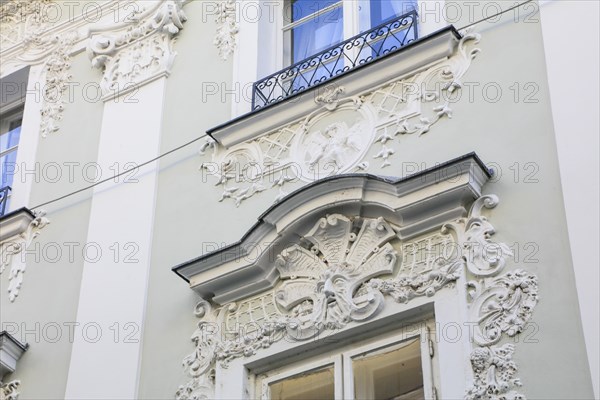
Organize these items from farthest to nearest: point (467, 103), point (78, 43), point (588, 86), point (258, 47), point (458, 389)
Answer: point (78, 43), point (258, 47), point (467, 103), point (588, 86), point (458, 389)

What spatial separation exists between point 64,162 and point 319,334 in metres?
3.35

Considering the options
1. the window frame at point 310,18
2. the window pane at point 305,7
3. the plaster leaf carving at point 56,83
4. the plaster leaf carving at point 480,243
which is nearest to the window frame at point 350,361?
the plaster leaf carving at point 480,243

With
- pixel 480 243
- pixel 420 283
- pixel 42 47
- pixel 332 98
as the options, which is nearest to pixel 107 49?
pixel 42 47

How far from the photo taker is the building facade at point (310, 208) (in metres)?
7.75

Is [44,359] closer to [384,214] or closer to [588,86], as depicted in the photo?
[384,214]

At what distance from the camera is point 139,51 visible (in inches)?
428

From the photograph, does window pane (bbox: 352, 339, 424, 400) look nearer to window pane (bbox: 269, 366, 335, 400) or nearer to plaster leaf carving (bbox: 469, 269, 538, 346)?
window pane (bbox: 269, 366, 335, 400)

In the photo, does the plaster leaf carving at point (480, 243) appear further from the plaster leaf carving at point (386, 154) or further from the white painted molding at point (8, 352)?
the white painted molding at point (8, 352)

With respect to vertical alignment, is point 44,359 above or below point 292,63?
below

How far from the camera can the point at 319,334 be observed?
8227 millimetres

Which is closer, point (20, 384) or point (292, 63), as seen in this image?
point (20, 384)

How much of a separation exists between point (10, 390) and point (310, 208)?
2.60 meters

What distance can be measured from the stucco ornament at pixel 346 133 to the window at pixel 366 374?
130 cm

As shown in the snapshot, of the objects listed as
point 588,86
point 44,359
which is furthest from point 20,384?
point 588,86
